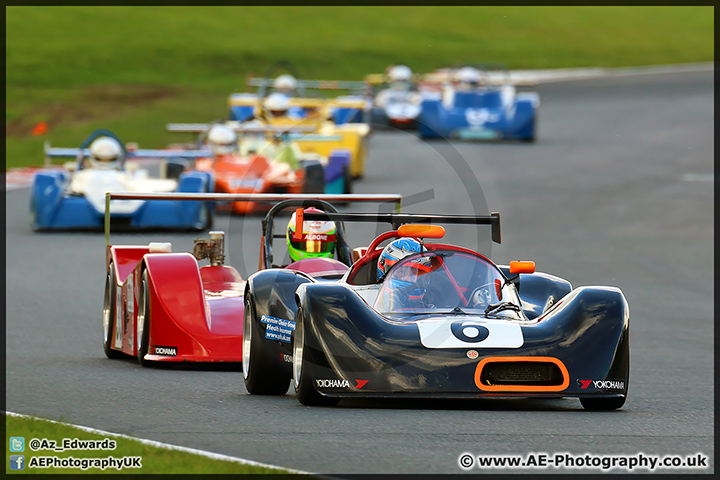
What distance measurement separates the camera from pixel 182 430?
248 inches

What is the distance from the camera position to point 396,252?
7.98 m

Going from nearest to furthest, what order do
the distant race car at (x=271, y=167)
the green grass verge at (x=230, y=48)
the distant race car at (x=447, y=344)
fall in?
the distant race car at (x=447, y=344), the distant race car at (x=271, y=167), the green grass verge at (x=230, y=48)

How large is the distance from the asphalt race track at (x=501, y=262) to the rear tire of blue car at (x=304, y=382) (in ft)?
0.25

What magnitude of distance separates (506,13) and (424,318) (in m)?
68.6

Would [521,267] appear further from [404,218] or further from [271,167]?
[271,167]

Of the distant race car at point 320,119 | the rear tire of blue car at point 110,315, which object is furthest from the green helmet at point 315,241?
the distant race car at point 320,119

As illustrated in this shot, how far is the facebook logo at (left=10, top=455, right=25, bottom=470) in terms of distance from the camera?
5.66m

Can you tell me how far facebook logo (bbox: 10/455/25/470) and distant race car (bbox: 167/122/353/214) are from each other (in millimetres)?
14912

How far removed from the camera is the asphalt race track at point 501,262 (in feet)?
19.8

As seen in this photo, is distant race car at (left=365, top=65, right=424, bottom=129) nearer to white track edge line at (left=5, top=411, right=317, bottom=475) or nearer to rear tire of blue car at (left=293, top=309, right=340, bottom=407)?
rear tire of blue car at (left=293, top=309, right=340, bottom=407)

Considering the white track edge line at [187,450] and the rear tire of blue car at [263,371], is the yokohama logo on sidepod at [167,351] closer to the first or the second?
the rear tire of blue car at [263,371]

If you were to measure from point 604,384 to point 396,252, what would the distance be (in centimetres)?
165
